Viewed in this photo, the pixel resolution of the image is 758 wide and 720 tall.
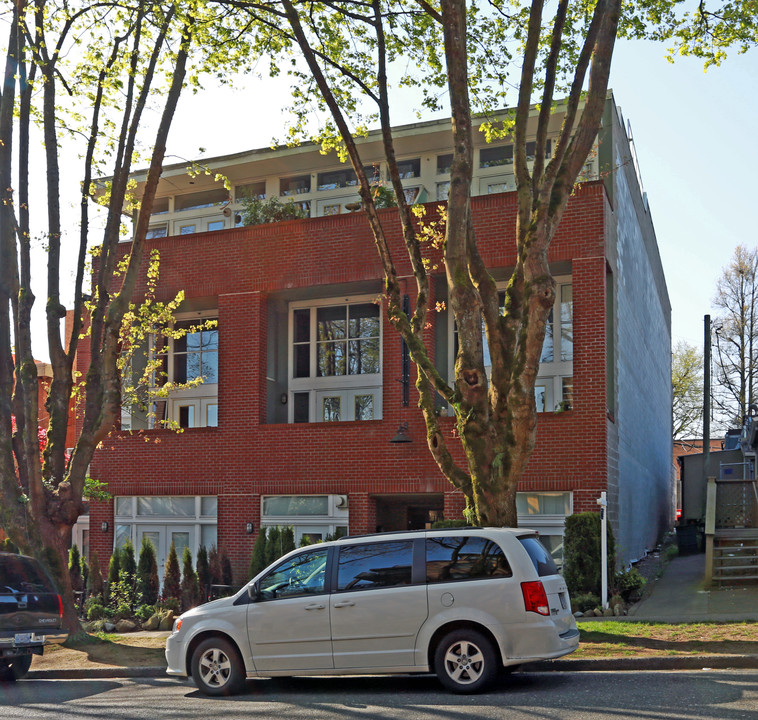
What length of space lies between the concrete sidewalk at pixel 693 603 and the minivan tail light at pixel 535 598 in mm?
4886

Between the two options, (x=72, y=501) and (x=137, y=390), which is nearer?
(x=72, y=501)

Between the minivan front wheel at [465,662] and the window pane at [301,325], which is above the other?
the window pane at [301,325]

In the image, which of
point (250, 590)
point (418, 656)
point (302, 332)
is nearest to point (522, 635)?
point (418, 656)

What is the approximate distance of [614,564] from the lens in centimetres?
1675

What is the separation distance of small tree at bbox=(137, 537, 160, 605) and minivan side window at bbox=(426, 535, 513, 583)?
37.4ft

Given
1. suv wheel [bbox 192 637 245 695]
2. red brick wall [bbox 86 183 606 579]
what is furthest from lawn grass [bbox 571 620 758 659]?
red brick wall [bbox 86 183 606 579]

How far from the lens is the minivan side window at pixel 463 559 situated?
9.31 meters

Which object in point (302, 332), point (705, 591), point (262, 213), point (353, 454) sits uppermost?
point (262, 213)

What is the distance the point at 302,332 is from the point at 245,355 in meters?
1.75

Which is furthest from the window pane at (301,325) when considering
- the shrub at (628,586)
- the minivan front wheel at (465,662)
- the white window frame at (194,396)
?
the minivan front wheel at (465,662)

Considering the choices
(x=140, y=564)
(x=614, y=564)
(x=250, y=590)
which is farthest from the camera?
(x=140, y=564)

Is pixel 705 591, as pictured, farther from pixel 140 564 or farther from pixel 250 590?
pixel 140 564

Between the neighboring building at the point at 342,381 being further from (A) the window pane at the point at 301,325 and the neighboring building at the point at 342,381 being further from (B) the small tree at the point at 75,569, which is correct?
(B) the small tree at the point at 75,569

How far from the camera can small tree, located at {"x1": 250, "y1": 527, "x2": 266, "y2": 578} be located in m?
18.8
